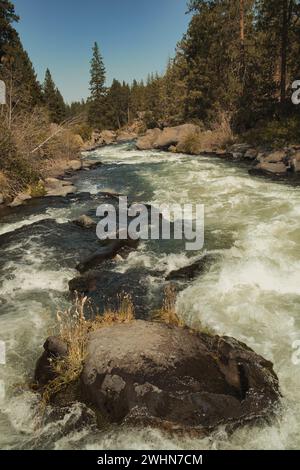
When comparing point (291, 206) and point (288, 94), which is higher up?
point (288, 94)

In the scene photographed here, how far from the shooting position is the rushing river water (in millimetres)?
4223

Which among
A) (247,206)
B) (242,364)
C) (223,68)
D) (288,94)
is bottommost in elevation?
(242,364)

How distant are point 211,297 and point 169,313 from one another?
1.25m

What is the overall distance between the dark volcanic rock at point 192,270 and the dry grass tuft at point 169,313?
0.96 metres

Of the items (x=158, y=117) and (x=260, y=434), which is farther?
(x=158, y=117)

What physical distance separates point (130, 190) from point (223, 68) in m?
21.5

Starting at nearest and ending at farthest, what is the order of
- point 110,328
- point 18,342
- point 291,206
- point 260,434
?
point 260,434 < point 110,328 < point 18,342 < point 291,206

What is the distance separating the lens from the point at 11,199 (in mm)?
15875

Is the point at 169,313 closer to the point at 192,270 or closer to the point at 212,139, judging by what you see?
the point at 192,270

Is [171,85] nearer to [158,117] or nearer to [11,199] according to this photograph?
[158,117]

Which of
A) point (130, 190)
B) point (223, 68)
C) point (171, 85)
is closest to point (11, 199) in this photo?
point (130, 190)

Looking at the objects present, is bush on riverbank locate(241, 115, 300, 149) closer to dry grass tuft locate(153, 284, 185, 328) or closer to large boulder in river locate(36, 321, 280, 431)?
dry grass tuft locate(153, 284, 185, 328)

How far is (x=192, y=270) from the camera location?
8.57 meters

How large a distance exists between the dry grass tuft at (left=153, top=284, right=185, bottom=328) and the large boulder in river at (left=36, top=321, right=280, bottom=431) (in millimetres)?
657
